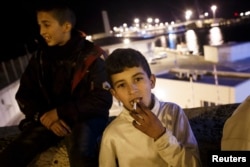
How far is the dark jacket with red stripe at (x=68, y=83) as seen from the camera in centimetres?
233

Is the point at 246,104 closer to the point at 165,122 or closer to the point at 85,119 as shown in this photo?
the point at 165,122

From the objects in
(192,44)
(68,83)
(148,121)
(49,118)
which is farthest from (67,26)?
(192,44)

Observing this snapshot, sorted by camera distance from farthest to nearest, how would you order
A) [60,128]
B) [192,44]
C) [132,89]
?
1. [192,44]
2. [60,128]
3. [132,89]

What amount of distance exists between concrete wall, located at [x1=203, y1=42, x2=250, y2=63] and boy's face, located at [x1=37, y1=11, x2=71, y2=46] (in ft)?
48.0

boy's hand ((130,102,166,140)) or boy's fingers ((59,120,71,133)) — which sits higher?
boy's hand ((130,102,166,140))

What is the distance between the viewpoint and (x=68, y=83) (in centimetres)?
246

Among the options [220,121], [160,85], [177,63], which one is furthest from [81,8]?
[220,121]

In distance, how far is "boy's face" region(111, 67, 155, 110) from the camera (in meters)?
1.71

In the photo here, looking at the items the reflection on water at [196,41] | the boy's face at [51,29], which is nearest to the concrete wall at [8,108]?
the boy's face at [51,29]

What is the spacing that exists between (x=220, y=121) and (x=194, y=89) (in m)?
8.67

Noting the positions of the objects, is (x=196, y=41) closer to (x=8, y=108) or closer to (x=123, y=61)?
(x=8, y=108)

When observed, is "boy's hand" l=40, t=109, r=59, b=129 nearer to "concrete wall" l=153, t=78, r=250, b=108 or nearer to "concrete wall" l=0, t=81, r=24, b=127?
"concrete wall" l=153, t=78, r=250, b=108

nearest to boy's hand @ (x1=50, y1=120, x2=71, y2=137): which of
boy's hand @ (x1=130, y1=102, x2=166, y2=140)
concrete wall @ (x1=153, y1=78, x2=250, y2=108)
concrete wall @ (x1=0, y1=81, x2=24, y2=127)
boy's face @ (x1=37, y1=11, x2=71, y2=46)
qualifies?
boy's face @ (x1=37, y1=11, x2=71, y2=46)

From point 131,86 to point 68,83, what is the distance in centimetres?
90
